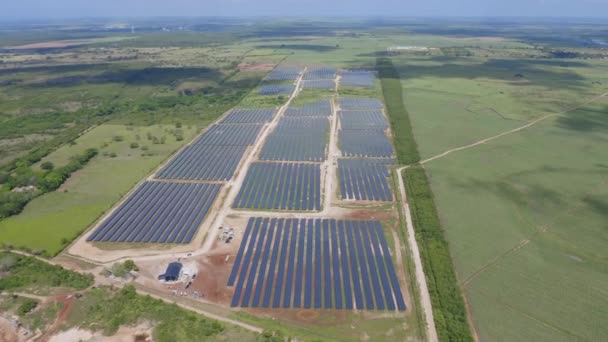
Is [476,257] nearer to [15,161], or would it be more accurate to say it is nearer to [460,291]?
[460,291]

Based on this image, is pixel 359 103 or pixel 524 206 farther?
pixel 359 103

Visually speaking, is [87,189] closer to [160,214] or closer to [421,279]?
[160,214]

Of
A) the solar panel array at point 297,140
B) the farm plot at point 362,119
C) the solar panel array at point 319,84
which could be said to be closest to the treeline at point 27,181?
the solar panel array at point 297,140

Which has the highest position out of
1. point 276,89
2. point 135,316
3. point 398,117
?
point 276,89

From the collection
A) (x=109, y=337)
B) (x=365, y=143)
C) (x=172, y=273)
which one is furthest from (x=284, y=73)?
(x=109, y=337)

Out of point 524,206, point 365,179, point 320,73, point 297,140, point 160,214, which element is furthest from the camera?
point 320,73

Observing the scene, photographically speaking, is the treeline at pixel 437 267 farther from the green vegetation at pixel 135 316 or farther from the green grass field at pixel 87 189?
the green grass field at pixel 87 189

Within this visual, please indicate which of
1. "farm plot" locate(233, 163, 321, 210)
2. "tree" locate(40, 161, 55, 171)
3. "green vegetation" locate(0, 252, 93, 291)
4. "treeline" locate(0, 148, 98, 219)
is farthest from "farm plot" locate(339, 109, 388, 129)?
"green vegetation" locate(0, 252, 93, 291)

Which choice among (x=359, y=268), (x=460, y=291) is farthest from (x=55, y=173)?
(x=460, y=291)
